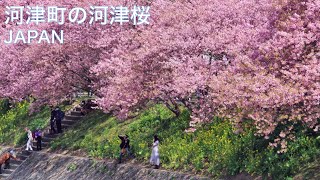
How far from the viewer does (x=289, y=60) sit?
21.3 m

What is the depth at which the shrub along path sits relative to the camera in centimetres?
3669

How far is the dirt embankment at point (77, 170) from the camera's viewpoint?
1070 inches

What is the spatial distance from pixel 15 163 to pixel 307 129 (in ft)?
65.6

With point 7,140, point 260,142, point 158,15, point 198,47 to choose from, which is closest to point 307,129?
point 260,142

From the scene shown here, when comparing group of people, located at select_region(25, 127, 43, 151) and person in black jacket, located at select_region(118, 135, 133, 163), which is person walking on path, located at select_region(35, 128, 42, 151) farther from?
person in black jacket, located at select_region(118, 135, 133, 163)

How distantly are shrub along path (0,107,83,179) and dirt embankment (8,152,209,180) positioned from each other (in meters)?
0.74

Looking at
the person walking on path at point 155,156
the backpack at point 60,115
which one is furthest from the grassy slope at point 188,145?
the backpack at point 60,115

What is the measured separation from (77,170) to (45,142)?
20.6 feet

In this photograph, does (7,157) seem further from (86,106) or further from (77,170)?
(77,170)

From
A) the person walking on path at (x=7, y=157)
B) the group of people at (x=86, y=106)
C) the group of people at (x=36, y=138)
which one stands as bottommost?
the person walking on path at (x=7, y=157)

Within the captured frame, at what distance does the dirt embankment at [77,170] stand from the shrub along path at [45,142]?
74cm

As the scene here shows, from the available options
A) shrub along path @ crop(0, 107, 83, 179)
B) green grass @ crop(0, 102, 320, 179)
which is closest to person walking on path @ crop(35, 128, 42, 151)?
shrub along path @ crop(0, 107, 83, 179)

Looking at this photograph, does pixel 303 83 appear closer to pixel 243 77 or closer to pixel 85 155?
pixel 243 77

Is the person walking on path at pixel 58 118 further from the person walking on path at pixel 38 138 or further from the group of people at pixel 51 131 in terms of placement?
the person walking on path at pixel 38 138
